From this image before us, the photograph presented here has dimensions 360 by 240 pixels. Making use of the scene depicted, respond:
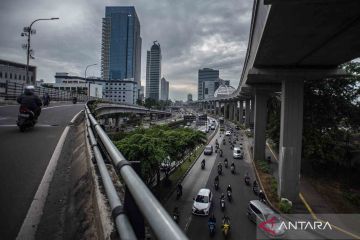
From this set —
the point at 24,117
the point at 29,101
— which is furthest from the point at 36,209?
the point at 29,101

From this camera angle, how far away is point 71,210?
3.27 m

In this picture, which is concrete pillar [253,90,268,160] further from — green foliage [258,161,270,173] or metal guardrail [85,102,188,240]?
metal guardrail [85,102,188,240]

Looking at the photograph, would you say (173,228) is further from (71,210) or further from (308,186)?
(308,186)

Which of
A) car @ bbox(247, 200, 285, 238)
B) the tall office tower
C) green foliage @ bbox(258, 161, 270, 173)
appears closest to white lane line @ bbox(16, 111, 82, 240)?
car @ bbox(247, 200, 285, 238)

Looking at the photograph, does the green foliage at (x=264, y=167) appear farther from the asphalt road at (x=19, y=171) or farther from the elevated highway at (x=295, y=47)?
the asphalt road at (x=19, y=171)

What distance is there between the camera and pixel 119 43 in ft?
593

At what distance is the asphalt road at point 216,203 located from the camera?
14.9 metres

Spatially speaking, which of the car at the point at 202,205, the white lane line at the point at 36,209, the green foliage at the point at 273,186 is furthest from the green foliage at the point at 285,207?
the white lane line at the point at 36,209

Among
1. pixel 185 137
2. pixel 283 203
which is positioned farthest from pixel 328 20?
pixel 185 137

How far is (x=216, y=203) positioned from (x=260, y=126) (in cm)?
2120

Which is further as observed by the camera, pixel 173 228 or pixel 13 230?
pixel 13 230

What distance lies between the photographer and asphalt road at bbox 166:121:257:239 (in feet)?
49.0

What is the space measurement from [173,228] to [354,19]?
13.5 m

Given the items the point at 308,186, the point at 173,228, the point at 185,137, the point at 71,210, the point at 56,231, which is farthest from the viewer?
the point at 185,137
